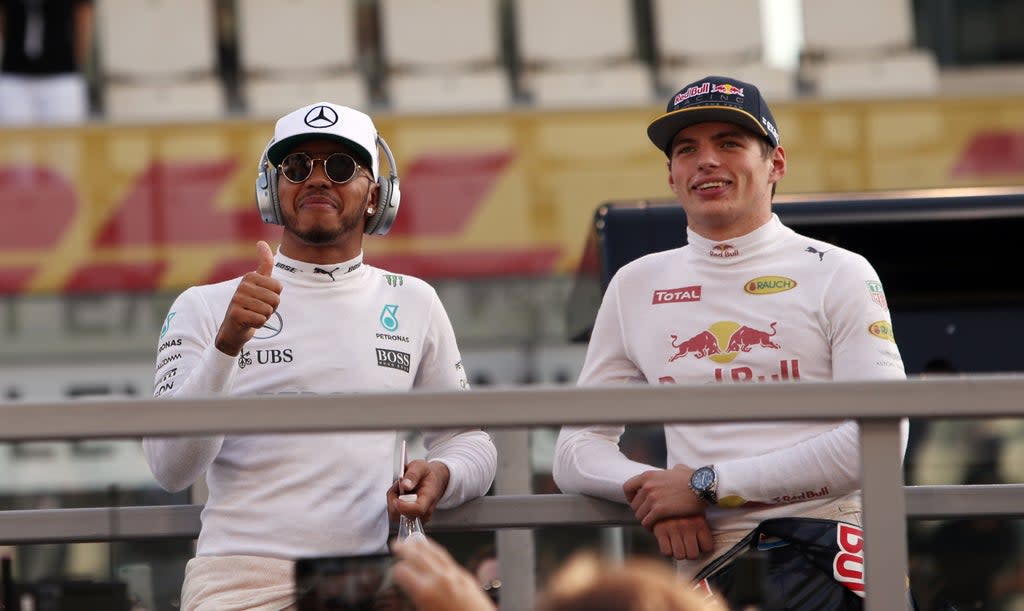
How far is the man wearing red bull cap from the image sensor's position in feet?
8.32

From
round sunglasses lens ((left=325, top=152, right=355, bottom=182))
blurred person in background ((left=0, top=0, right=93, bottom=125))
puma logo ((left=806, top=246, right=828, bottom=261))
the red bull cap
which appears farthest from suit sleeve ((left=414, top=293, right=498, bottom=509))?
blurred person in background ((left=0, top=0, right=93, bottom=125))

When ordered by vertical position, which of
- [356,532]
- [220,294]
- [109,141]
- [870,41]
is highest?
[870,41]

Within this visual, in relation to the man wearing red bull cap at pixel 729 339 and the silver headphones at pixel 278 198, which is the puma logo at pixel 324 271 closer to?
the silver headphones at pixel 278 198

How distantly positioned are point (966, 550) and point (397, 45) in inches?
248

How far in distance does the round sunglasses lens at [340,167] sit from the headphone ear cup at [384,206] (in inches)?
4.4

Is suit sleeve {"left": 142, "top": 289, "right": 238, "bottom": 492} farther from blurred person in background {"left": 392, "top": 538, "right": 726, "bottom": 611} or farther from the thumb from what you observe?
blurred person in background {"left": 392, "top": 538, "right": 726, "bottom": 611}

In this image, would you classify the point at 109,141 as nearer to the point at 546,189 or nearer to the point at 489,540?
the point at 546,189

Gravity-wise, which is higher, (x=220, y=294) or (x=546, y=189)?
(x=546, y=189)

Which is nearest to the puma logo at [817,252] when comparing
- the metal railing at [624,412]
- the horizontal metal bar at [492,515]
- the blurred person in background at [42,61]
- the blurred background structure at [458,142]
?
the horizontal metal bar at [492,515]

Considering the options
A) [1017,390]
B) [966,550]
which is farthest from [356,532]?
[966,550]

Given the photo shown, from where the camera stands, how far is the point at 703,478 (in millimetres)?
2543

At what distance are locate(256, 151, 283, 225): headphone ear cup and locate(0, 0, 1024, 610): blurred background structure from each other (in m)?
4.07

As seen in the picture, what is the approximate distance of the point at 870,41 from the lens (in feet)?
29.7

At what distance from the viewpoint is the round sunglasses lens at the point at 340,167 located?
281cm
